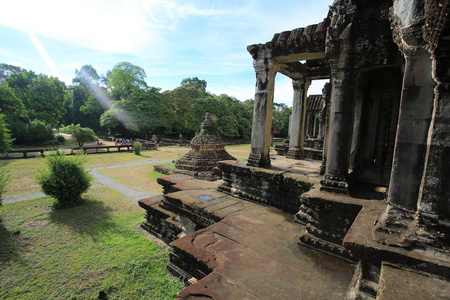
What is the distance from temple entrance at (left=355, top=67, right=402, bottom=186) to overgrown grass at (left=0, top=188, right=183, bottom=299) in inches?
160

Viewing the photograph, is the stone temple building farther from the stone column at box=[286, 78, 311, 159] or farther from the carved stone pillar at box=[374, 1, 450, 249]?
the stone column at box=[286, 78, 311, 159]

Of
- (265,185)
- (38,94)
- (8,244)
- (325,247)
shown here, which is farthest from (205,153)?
(38,94)

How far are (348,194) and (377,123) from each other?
5.98 ft

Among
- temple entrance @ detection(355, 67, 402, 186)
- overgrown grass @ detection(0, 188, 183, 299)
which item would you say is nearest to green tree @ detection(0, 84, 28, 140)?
overgrown grass @ detection(0, 188, 183, 299)

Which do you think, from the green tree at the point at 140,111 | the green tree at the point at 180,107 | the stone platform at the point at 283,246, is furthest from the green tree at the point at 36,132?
the stone platform at the point at 283,246

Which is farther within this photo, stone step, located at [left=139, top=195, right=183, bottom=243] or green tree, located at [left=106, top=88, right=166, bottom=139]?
green tree, located at [left=106, top=88, right=166, bottom=139]

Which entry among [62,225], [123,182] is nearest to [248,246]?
[62,225]

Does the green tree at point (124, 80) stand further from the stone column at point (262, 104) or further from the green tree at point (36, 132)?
the stone column at point (262, 104)

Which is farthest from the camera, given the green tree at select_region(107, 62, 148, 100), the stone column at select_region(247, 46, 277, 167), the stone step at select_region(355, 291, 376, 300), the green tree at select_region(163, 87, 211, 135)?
the green tree at select_region(107, 62, 148, 100)

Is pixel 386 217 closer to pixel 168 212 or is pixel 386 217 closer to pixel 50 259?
pixel 168 212

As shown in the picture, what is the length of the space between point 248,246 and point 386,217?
5.65ft

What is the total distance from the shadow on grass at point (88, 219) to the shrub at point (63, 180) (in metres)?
0.36

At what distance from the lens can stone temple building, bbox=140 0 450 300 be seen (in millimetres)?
1934

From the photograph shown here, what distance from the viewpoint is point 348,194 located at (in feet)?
11.1
